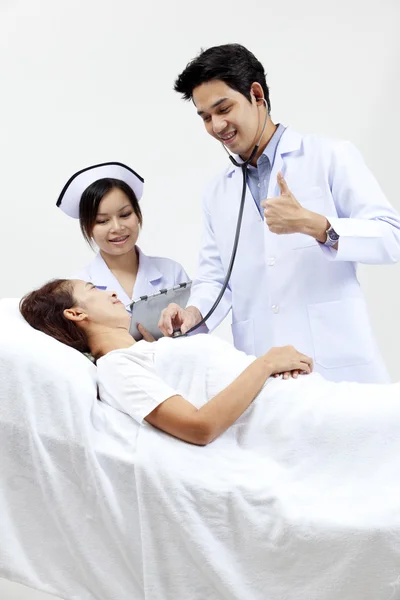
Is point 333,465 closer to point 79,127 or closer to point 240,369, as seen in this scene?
point 240,369

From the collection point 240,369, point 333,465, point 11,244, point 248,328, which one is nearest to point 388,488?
point 333,465

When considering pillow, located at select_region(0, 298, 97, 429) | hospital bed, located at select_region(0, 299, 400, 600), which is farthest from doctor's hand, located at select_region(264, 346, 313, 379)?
pillow, located at select_region(0, 298, 97, 429)

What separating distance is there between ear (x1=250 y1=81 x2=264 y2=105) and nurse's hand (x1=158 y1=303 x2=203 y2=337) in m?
0.61

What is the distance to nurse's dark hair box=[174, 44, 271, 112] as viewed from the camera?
7.41 ft

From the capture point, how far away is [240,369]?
78.0 inches

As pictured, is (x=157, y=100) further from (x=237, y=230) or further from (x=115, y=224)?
(x=237, y=230)

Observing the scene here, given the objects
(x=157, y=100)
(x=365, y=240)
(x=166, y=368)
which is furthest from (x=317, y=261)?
(x=157, y=100)

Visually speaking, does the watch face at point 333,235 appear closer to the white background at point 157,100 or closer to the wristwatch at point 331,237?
the wristwatch at point 331,237

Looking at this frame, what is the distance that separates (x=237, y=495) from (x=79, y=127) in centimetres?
233

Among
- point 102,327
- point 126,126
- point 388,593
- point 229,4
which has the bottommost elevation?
point 388,593

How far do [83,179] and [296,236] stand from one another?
29.1 inches

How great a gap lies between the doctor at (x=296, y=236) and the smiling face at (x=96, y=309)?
0.19m

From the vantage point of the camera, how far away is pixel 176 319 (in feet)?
7.75

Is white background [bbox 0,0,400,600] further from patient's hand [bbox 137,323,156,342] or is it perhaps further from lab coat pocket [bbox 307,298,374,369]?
lab coat pocket [bbox 307,298,374,369]
